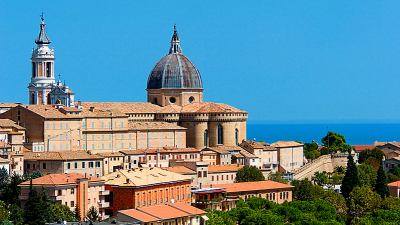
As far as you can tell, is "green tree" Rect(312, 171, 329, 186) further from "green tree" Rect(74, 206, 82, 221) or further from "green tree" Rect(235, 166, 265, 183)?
"green tree" Rect(74, 206, 82, 221)

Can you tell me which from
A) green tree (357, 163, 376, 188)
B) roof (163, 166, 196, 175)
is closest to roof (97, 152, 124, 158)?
roof (163, 166, 196, 175)

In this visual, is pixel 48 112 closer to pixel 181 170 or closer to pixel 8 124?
pixel 8 124

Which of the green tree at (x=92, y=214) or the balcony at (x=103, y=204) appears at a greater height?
the balcony at (x=103, y=204)

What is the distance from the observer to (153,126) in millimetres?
85562

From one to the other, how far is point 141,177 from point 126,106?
67.0 ft

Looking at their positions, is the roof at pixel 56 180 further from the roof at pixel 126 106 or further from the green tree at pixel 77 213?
the roof at pixel 126 106

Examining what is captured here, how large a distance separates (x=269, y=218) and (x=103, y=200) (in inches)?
338

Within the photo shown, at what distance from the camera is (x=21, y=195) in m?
63.3

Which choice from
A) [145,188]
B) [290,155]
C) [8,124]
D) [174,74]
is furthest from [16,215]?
[290,155]

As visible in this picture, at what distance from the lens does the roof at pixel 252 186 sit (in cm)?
7406

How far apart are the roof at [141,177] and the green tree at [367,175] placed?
1590 cm

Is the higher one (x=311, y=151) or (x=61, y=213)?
(x=311, y=151)

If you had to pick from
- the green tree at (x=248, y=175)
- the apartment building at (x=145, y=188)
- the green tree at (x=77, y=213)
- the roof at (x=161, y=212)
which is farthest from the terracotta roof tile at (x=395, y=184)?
the green tree at (x=77, y=213)

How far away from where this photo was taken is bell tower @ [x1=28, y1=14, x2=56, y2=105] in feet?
310
